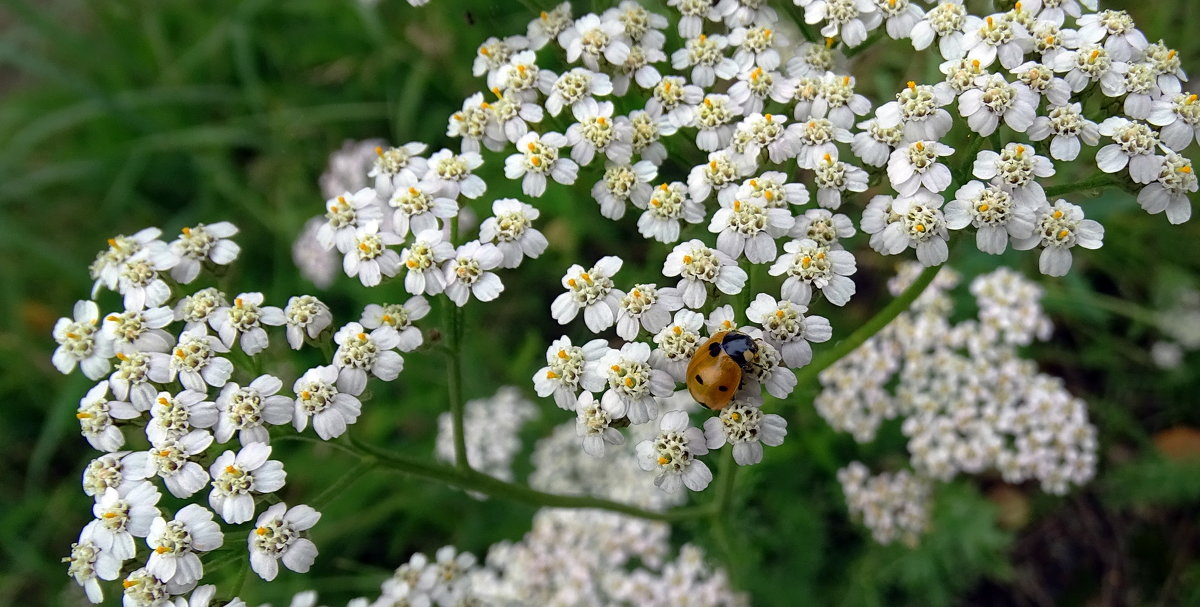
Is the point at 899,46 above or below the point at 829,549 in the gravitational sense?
above

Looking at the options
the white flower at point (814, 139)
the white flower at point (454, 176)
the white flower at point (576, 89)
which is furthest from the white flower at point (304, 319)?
the white flower at point (814, 139)

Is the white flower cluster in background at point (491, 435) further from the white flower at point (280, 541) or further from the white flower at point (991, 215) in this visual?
the white flower at point (991, 215)

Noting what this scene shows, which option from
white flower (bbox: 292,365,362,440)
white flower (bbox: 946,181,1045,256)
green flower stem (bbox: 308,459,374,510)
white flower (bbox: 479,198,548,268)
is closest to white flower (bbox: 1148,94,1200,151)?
white flower (bbox: 946,181,1045,256)

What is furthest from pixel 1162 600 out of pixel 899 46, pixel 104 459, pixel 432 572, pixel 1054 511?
pixel 104 459

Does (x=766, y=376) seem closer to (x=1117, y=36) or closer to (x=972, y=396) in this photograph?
(x=1117, y=36)

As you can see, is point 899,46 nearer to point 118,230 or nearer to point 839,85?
point 839,85

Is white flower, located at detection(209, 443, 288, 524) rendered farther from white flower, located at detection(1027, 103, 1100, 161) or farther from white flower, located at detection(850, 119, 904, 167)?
white flower, located at detection(1027, 103, 1100, 161)

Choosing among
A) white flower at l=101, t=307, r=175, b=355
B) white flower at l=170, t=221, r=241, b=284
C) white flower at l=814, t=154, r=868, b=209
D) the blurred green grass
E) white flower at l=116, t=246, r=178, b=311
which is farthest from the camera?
the blurred green grass
